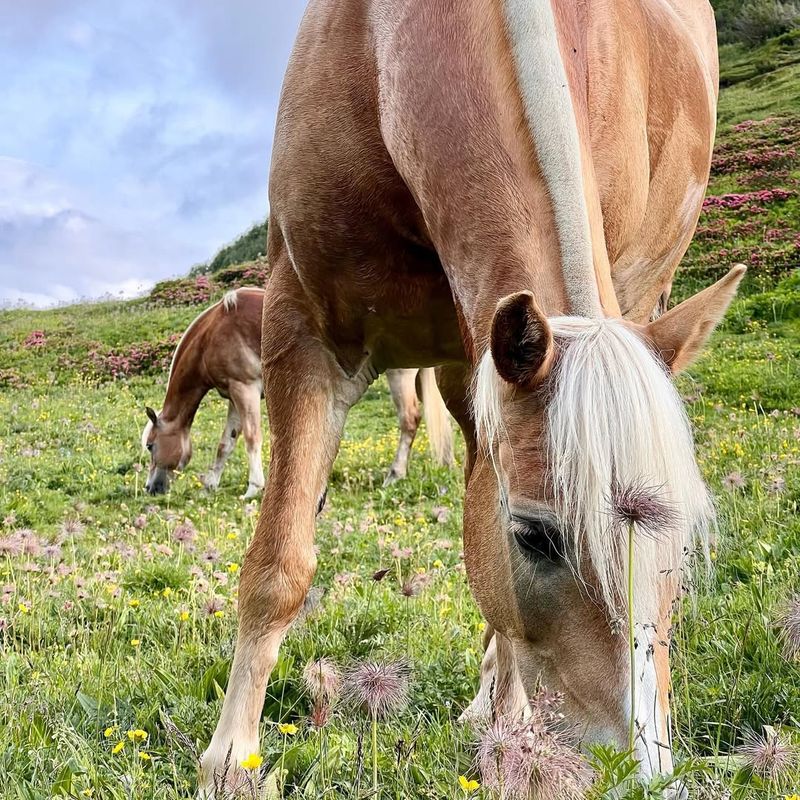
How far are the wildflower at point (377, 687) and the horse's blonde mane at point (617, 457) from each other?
610 millimetres

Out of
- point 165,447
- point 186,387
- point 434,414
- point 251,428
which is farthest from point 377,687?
point 186,387

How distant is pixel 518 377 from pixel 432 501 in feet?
18.5

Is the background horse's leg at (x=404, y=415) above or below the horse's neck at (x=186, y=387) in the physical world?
below

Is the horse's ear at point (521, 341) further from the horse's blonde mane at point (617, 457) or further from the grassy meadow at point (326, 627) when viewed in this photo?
the grassy meadow at point (326, 627)

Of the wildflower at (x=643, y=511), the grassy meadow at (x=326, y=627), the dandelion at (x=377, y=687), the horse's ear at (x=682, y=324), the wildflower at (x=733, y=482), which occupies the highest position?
the horse's ear at (x=682, y=324)

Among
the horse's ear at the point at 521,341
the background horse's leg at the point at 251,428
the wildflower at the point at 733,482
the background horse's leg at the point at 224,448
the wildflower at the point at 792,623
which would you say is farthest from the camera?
the background horse's leg at the point at 224,448

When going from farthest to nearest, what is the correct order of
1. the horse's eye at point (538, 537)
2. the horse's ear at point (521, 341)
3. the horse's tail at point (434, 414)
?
the horse's tail at point (434, 414) < the horse's eye at point (538, 537) < the horse's ear at point (521, 341)

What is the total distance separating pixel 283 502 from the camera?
2.90 meters

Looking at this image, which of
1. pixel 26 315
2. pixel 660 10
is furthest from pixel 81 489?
pixel 26 315

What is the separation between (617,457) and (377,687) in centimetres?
85

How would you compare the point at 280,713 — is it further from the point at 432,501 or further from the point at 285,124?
the point at 432,501

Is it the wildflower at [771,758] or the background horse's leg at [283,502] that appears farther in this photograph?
the background horse's leg at [283,502]

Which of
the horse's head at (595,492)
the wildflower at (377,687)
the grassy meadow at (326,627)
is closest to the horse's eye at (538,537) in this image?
the horse's head at (595,492)

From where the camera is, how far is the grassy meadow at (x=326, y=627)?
2.26 m
